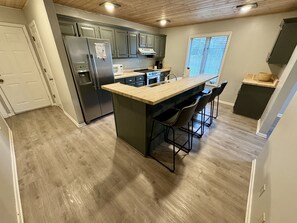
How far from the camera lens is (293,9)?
8.77ft

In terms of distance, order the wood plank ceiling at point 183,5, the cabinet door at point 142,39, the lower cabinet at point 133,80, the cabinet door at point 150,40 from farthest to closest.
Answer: the cabinet door at point 150,40
the cabinet door at point 142,39
the lower cabinet at point 133,80
the wood plank ceiling at point 183,5

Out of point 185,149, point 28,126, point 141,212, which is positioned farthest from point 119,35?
point 141,212

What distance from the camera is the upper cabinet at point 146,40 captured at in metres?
4.16

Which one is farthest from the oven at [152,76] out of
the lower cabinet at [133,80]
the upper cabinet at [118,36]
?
the upper cabinet at [118,36]

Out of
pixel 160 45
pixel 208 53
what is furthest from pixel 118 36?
pixel 208 53

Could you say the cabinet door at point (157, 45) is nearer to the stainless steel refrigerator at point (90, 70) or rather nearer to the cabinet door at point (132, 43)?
the cabinet door at point (132, 43)

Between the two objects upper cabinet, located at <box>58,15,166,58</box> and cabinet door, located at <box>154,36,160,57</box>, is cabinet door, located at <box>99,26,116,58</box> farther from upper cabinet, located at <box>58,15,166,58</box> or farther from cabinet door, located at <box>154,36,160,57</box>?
cabinet door, located at <box>154,36,160,57</box>

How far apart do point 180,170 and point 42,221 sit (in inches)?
66.6

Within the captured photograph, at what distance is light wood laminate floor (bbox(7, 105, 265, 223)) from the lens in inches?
53.3

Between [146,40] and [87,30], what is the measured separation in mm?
2087

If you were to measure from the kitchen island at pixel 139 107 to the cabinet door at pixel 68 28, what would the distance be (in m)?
1.65

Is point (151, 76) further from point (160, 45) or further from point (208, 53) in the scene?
point (208, 53)

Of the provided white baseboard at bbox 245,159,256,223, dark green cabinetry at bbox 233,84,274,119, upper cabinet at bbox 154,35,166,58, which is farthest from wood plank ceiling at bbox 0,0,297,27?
white baseboard at bbox 245,159,256,223

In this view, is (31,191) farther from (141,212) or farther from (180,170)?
(180,170)
